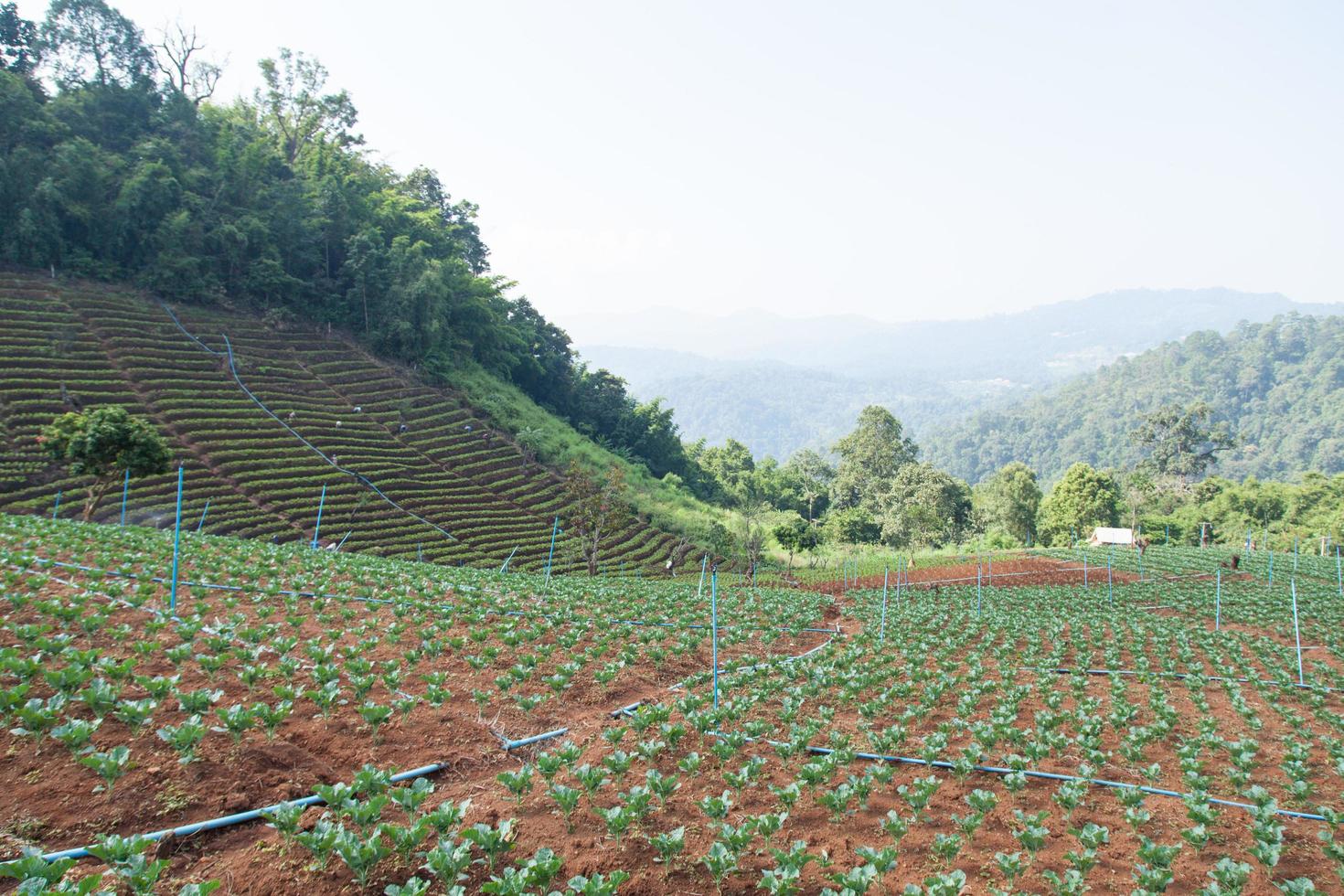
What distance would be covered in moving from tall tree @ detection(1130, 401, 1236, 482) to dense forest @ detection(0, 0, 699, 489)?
51.9 meters

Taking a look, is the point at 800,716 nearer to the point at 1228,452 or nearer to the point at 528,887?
the point at 528,887

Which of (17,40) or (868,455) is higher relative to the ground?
(17,40)

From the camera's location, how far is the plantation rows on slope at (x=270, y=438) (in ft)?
Result: 101

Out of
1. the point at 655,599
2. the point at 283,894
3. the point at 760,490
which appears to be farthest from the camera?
the point at 760,490

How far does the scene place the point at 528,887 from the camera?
16.7 feet

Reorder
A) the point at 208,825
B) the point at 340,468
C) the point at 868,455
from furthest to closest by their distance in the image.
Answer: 1. the point at 868,455
2. the point at 340,468
3. the point at 208,825

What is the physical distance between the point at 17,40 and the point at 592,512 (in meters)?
53.3

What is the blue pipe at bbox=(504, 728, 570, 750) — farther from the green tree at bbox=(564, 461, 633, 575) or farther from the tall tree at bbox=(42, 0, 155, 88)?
the tall tree at bbox=(42, 0, 155, 88)

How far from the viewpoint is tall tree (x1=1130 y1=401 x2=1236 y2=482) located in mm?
78375

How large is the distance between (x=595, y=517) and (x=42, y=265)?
35106 mm

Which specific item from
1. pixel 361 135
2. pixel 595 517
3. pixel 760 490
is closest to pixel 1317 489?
pixel 760 490

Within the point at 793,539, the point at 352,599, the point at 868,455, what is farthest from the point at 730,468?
the point at 352,599

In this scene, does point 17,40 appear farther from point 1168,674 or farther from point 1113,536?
point 1113,536

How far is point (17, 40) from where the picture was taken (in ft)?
166
